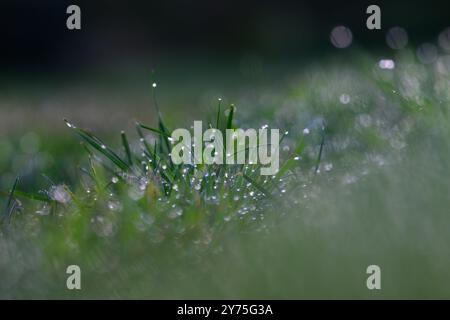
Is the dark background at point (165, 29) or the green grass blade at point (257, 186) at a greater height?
the dark background at point (165, 29)

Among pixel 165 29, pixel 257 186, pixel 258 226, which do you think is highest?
pixel 165 29

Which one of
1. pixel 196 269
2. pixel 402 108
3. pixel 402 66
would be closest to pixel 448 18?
pixel 402 66

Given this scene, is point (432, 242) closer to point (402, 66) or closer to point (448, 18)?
point (402, 66)

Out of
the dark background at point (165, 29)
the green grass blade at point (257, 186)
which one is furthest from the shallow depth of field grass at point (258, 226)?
the dark background at point (165, 29)

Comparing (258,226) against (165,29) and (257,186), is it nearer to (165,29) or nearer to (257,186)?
(257,186)

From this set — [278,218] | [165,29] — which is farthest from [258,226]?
[165,29]

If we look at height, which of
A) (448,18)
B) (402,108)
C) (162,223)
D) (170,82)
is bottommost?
(162,223)

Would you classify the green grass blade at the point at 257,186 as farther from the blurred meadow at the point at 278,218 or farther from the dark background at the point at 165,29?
the dark background at the point at 165,29
